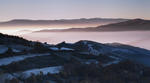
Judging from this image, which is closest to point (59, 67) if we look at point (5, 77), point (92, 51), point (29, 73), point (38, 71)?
point (38, 71)

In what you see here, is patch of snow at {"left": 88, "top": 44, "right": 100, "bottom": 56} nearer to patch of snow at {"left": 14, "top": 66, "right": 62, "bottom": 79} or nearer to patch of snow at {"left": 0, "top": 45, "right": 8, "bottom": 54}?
patch of snow at {"left": 14, "top": 66, "right": 62, "bottom": 79}

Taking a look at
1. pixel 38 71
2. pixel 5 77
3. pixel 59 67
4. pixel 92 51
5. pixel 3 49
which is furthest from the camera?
pixel 92 51

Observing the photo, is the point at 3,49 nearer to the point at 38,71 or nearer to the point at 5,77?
the point at 38,71

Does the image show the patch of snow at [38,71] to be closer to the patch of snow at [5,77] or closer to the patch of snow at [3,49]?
the patch of snow at [5,77]

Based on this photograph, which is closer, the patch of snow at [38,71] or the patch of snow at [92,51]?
the patch of snow at [38,71]

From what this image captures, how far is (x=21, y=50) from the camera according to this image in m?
22.2

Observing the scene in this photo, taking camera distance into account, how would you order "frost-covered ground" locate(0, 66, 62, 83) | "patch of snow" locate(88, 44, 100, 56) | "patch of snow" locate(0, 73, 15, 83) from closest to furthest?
"patch of snow" locate(0, 73, 15, 83) → "frost-covered ground" locate(0, 66, 62, 83) → "patch of snow" locate(88, 44, 100, 56)

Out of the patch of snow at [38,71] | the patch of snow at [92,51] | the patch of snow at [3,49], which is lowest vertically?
the patch of snow at [92,51]

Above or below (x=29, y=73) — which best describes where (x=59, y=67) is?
below

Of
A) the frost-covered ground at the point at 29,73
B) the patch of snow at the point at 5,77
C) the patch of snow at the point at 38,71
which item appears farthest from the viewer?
the patch of snow at the point at 38,71

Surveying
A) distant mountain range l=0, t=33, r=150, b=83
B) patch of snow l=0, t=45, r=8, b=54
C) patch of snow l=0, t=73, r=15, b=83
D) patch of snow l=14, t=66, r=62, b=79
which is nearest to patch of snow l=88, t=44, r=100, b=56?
distant mountain range l=0, t=33, r=150, b=83

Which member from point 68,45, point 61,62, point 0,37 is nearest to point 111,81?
point 61,62

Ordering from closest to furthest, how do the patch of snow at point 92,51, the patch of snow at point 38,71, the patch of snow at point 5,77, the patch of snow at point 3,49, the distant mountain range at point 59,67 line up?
the patch of snow at point 5,77, the patch of snow at point 38,71, the distant mountain range at point 59,67, the patch of snow at point 3,49, the patch of snow at point 92,51

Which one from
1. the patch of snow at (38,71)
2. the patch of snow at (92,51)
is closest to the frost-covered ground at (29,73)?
the patch of snow at (38,71)
